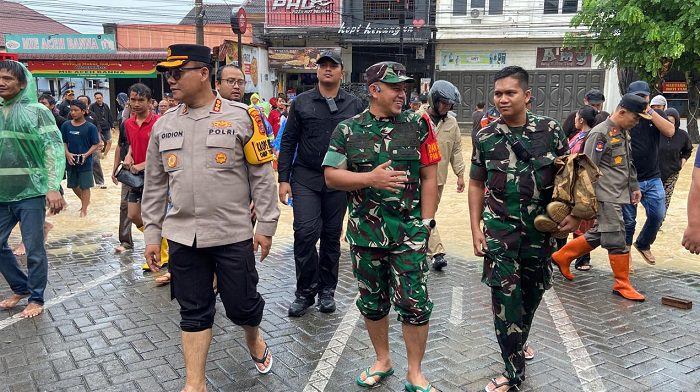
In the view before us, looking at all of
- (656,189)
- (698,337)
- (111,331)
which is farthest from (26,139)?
(656,189)

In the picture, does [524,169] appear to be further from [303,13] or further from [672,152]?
[303,13]

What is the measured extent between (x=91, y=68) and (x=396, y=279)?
96.9 ft

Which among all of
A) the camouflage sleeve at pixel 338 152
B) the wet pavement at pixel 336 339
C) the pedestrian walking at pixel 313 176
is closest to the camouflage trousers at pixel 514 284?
the wet pavement at pixel 336 339

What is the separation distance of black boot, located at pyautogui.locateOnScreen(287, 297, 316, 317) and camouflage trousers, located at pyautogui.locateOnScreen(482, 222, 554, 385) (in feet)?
6.07

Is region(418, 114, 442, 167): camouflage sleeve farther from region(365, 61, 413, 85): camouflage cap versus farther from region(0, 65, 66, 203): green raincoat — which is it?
region(0, 65, 66, 203): green raincoat

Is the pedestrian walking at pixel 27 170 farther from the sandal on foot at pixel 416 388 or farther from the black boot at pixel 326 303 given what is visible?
the sandal on foot at pixel 416 388

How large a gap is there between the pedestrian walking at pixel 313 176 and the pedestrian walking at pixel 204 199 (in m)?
1.29

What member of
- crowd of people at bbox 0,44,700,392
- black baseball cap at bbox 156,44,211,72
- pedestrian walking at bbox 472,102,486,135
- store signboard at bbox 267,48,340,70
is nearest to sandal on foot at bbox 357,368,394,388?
crowd of people at bbox 0,44,700,392

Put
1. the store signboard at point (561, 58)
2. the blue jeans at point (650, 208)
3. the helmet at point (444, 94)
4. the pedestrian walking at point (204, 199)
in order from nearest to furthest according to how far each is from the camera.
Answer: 1. the pedestrian walking at point (204, 199)
2. the helmet at point (444, 94)
3. the blue jeans at point (650, 208)
4. the store signboard at point (561, 58)

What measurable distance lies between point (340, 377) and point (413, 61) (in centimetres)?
2525

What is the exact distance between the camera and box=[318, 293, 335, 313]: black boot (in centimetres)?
490

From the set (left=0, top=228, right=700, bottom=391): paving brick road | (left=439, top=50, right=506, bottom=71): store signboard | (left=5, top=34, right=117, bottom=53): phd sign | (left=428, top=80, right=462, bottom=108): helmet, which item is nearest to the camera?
(left=0, top=228, right=700, bottom=391): paving brick road

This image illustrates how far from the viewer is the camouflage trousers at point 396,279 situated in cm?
326

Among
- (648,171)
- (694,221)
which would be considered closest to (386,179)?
(694,221)
